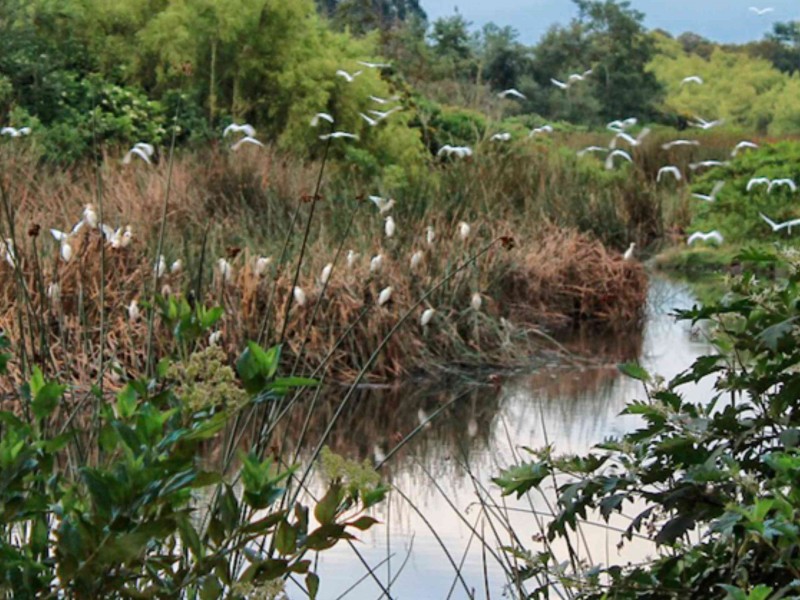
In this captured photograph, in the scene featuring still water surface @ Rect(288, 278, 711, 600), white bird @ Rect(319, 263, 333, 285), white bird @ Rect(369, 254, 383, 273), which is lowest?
still water surface @ Rect(288, 278, 711, 600)

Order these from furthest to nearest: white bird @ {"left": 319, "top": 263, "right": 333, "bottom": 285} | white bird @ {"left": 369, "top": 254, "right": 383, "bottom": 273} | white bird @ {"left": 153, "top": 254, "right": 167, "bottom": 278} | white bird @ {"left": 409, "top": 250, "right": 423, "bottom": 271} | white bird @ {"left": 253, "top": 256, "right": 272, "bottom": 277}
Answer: white bird @ {"left": 409, "top": 250, "right": 423, "bottom": 271}
white bird @ {"left": 369, "top": 254, "right": 383, "bottom": 273}
white bird @ {"left": 253, "top": 256, "right": 272, "bottom": 277}
white bird @ {"left": 319, "top": 263, "right": 333, "bottom": 285}
white bird @ {"left": 153, "top": 254, "right": 167, "bottom": 278}

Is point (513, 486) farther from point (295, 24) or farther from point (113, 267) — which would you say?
point (295, 24)

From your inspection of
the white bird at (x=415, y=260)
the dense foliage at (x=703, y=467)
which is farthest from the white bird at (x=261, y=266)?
the dense foliage at (x=703, y=467)

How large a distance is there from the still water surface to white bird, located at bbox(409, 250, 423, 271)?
715 millimetres

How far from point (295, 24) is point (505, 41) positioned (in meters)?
30.0

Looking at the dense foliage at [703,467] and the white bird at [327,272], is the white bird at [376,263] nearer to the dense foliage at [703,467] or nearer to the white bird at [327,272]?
the white bird at [327,272]

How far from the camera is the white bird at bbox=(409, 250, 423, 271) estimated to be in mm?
8289

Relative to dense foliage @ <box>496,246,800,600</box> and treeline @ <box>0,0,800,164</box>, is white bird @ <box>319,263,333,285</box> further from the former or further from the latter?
treeline @ <box>0,0,800,164</box>

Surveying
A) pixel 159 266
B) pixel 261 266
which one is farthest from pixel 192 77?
pixel 159 266

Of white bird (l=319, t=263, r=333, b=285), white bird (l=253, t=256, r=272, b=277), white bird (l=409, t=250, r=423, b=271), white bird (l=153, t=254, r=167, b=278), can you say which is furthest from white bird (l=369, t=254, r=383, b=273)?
white bird (l=153, t=254, r=167, b=278)

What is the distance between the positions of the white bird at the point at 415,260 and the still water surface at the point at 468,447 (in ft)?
2.35

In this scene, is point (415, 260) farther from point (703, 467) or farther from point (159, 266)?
point (703, 467)

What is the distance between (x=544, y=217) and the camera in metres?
11.6

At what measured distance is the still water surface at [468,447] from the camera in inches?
169
